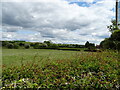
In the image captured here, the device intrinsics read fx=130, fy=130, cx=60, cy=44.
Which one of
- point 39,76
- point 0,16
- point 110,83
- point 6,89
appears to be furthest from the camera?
point 0,16

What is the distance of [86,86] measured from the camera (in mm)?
2793

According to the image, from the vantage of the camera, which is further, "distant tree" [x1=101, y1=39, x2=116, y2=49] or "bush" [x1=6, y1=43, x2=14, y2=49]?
"bush" [x1=6, y1=43, x2=14, y2=49]

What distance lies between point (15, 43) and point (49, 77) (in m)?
8.45

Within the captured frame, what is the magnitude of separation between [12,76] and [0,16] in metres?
1.81

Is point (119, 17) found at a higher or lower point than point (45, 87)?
higher

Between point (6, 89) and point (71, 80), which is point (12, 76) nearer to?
point (6, 89)

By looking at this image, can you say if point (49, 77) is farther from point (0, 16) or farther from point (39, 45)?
point (39, 45)

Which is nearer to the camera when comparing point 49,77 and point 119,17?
point 49,77

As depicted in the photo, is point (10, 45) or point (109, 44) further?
point (10, 45)

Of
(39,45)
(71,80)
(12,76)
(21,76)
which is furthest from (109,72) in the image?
(39,45)

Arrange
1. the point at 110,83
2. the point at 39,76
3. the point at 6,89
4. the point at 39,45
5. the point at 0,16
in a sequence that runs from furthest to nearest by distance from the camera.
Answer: the point at 39,45 < the point at 0,16 < the point at 39,76 < the point at 110,83 < the point at 6,89

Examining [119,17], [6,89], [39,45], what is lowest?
[6,89]

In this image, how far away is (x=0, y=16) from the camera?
3822mm

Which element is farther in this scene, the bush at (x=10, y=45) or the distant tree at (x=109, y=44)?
the bush at (x=10, y=45)
